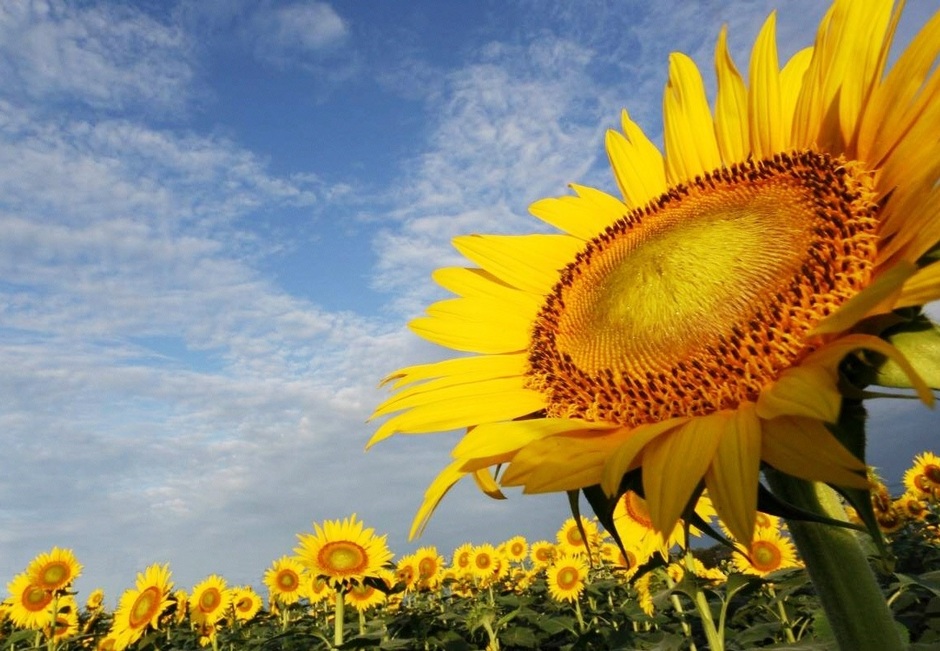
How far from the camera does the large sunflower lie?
1.47 m

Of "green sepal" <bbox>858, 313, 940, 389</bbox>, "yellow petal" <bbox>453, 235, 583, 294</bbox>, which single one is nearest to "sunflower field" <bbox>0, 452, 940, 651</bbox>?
"yellow petal" <bbox>453, 235, 583, 294</bbox>

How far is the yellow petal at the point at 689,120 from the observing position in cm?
273

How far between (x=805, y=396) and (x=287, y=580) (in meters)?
12.2

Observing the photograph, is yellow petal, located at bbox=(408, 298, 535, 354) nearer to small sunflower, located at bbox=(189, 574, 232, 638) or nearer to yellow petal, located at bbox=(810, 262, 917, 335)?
yellow petal, located at bbox=(810, 262, 917, 335)

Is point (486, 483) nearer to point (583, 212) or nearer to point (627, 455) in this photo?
point (627, 455)

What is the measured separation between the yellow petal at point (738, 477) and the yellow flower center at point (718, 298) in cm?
26

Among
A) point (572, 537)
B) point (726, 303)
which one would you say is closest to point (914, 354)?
point (726, 303)

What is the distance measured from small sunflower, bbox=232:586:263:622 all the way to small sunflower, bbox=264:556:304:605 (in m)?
1.55

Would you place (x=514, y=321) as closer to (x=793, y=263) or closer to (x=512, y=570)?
(x=793, y=263)

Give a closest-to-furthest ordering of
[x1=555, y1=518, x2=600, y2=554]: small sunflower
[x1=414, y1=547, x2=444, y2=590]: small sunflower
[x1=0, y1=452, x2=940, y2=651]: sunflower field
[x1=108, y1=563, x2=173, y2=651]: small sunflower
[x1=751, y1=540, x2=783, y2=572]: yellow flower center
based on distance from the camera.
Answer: [x1=0, y1=452, x2=940, y2=651]: sunflower field < [x1=751, y1=540, x2=783, y2=572]: yellow flower center < [x1=108, y1=563, x2=173, y2=651]: small sunflower < [x1=555, y1=518, x2=600, y2=554]: small sunflower < [x1=414, y1=547, x2=444, y2=590]: small sunflower

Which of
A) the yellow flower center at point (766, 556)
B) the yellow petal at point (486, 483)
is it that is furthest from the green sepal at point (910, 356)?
the yellow flower center at point (766, 556)

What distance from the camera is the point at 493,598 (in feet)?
39.1

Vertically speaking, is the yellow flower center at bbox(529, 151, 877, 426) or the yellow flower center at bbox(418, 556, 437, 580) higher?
the yellow flower center at bbox(418, 556, 437, 580)

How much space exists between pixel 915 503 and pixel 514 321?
38.8ft
